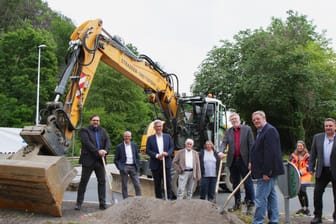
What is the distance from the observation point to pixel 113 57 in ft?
31.5

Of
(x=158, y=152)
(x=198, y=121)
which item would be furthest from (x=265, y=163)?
(x=198, y=121)

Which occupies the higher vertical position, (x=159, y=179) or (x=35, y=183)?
(x=35, y=183)

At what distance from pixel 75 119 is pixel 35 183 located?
192 cm

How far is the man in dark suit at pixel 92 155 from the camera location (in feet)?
26.2

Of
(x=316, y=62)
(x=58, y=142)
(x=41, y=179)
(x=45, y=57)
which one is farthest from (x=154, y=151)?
(x=45, y=57)

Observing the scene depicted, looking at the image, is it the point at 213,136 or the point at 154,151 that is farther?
the point at 213,136

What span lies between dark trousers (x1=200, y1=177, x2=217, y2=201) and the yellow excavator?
7.78 ft

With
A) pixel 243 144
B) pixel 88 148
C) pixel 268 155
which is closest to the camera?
pixel 268 155

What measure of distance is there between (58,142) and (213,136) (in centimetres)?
523

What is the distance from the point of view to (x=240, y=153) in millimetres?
7625

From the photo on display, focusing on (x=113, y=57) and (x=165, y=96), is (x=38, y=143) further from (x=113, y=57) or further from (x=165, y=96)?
(x=165, y=96)

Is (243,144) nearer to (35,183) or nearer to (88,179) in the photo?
(88,179)

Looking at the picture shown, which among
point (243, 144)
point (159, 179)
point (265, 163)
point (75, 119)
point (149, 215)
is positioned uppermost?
point (75, 119)

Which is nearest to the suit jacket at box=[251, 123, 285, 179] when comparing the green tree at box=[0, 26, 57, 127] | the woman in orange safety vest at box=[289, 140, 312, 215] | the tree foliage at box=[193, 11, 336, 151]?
the woman in orange safety vest at box=[289, 140, 312, 215]
